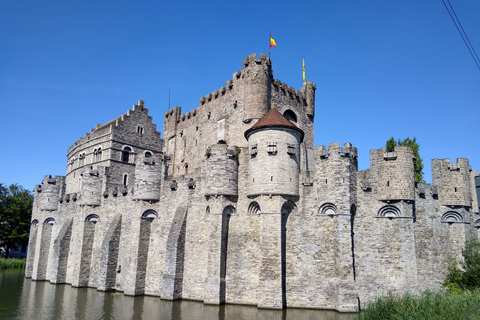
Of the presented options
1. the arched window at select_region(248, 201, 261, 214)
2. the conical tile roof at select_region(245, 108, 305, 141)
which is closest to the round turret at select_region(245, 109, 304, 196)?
the conical tile roof at select_region(245, 108, 305, 141)

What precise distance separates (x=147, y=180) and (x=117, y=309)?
29.8 ft

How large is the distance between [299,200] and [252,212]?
9.53 ft

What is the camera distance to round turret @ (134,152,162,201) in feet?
86.5

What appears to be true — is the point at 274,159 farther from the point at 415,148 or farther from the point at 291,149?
the point at 415,148

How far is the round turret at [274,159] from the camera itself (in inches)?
843

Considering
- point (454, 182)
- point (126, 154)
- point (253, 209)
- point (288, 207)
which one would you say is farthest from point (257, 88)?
point (126, 154)

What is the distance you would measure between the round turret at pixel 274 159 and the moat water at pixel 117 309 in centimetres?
641

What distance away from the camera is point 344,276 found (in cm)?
1959

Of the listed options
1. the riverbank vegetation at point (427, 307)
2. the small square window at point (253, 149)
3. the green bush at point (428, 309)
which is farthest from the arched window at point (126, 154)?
the green bush at point (428, 309)

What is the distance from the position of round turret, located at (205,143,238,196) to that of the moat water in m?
6.58

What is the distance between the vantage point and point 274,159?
21641 millimetres

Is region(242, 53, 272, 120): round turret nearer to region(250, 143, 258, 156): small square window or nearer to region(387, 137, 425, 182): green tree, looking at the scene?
region(250, 143, 258, 156): small square window

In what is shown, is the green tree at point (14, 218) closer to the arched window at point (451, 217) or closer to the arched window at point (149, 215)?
the arched window at point (149, 215)

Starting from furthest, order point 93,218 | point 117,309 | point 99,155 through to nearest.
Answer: point 99,155 < point 93,218 < point 117,309
